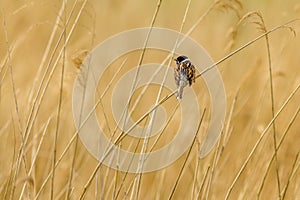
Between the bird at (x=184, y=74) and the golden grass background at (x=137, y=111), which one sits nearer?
the bird at (x=184, y=74)

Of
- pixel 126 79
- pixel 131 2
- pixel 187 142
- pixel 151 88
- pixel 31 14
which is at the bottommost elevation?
pixel 187 142

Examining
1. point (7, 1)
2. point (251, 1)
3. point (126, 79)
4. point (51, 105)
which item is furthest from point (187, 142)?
point (251, 1)

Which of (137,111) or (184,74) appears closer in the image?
(184,74)

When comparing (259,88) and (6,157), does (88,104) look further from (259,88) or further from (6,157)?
(259,88)

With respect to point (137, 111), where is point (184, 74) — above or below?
below

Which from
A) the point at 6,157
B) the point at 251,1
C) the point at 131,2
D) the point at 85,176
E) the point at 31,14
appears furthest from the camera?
the point at 251,1

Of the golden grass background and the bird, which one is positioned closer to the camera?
the bird

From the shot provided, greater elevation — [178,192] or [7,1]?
[7,1]

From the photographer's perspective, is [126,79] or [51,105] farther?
[51,105]
